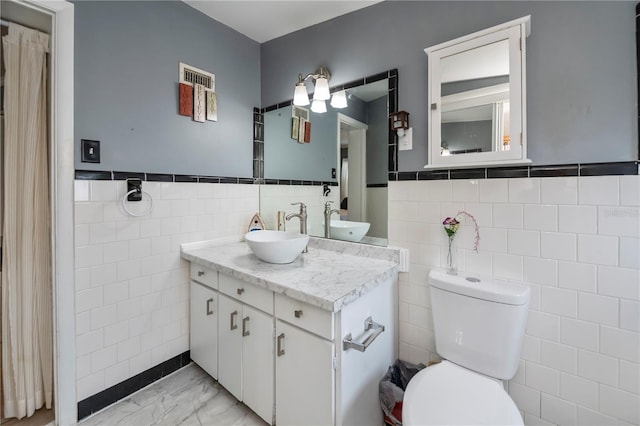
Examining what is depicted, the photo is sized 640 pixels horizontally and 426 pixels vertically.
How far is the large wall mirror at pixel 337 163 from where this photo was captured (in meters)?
1.76

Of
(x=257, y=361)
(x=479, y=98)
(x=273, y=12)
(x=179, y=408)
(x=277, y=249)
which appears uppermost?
(x=273, y=12)

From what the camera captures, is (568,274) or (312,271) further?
(312,271)

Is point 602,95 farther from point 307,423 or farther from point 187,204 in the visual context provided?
point 187,204

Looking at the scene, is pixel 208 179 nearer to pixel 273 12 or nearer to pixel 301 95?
pixel 301 95

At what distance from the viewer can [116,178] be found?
1605mm

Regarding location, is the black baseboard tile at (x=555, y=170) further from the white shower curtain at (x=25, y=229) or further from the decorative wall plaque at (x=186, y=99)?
the white shower curtain at (x=25, y=229)

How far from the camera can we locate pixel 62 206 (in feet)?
4.69

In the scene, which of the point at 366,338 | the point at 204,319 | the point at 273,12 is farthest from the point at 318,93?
the point at 204,319

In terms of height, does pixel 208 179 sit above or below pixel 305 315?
above

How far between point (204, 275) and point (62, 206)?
0.80 m

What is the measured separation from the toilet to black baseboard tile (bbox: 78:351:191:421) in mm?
1540

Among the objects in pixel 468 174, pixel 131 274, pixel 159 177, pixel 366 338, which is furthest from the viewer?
pixel 159 177

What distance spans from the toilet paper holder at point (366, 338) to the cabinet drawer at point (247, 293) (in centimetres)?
40

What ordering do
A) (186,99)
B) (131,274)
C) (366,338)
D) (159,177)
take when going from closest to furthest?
(366,338)
(131,274)
(159,177)
(186,99)
